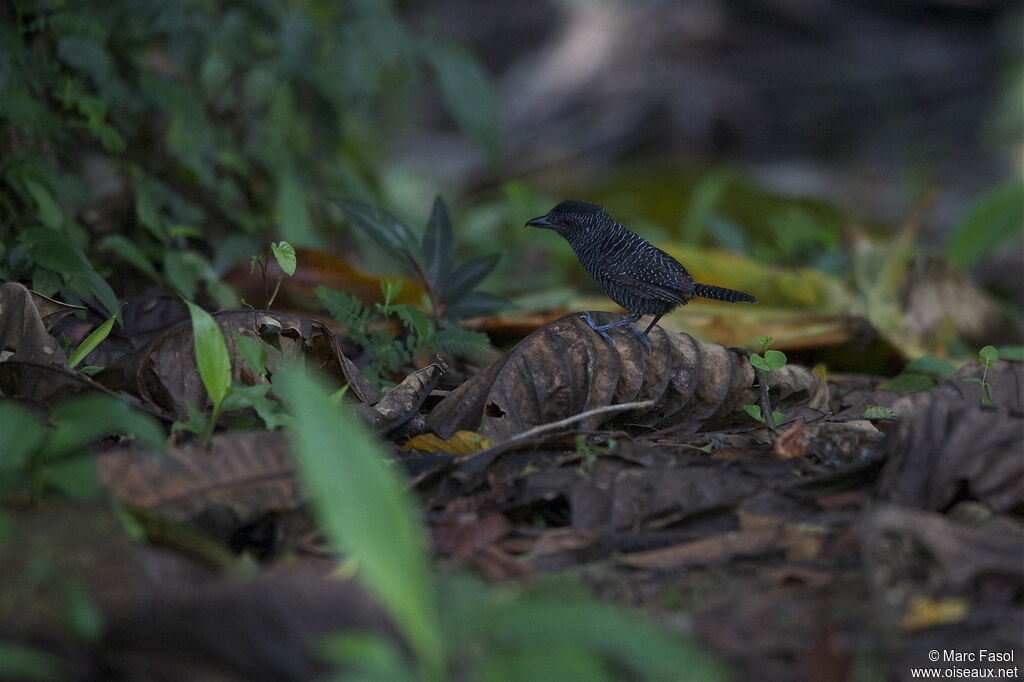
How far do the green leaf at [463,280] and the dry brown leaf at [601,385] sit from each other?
2.22ft

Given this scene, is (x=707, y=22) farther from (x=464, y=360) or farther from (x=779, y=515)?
(x=779, y=515)

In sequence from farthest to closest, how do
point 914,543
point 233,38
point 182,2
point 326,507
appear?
point 233,38 → point 182,2 → point 914,543 → point 326,507

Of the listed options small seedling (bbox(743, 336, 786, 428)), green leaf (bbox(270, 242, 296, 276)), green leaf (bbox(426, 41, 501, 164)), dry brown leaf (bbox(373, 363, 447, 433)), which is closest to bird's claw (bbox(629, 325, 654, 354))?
small seedling (bbox(743, 336, 786, 428))

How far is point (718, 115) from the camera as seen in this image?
1034cm

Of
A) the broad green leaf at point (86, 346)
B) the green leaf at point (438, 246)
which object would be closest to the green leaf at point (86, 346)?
the broad green leaf at point (86, 346)

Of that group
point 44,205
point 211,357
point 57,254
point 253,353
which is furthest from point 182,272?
point 211,357

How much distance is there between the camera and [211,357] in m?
2.22

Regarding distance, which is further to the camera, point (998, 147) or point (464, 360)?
point (998, 147)

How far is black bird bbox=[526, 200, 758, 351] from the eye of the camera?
10.5ft

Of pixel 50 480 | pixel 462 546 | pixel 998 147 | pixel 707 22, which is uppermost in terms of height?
pixel 707 22

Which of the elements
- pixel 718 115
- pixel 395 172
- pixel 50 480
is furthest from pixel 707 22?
pixel 50 480

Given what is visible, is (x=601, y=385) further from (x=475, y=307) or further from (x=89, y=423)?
(x=89, y=423)

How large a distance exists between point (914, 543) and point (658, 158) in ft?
29.1

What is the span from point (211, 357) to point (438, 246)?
54.4 inches
